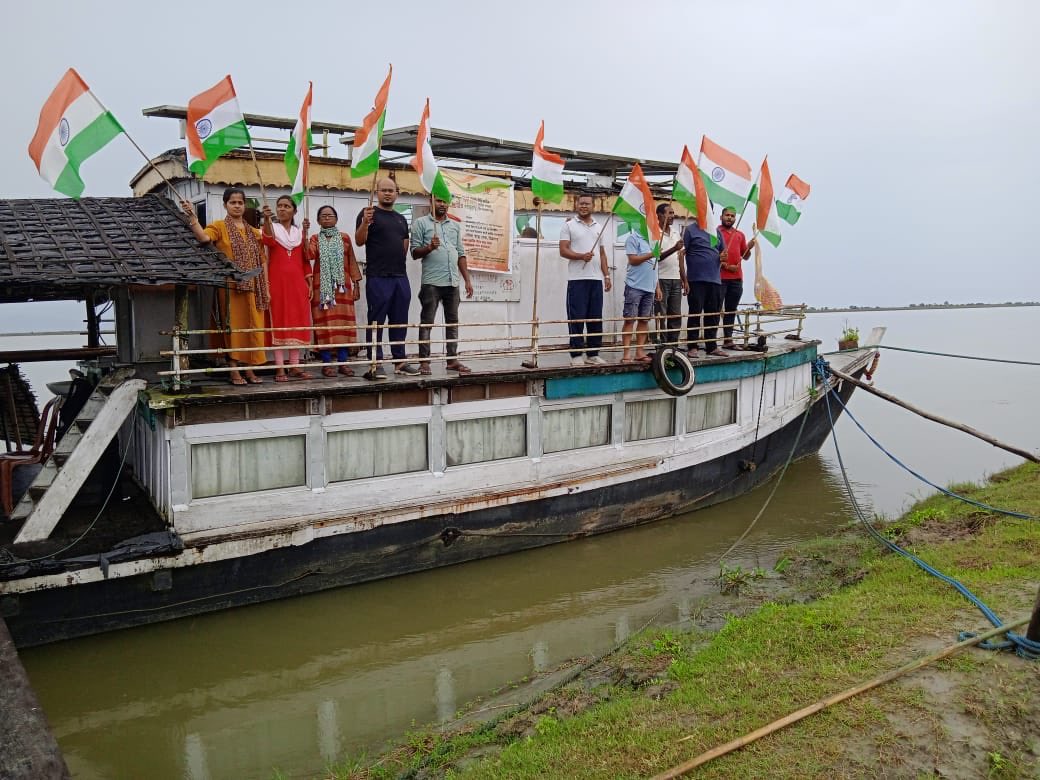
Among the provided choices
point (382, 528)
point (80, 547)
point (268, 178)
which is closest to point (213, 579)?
point (80, 547)

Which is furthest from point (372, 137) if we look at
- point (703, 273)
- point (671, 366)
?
point (703, 273)

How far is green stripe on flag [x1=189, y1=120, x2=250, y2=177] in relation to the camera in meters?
8.54

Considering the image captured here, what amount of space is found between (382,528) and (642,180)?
5.47 m

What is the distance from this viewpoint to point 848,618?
6.22 metres

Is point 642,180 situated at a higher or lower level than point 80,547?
higher

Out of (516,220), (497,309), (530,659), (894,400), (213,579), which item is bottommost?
(530,659)

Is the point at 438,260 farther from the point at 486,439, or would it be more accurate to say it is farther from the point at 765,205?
the point at 765,205

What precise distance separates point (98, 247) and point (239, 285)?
4.46 feet

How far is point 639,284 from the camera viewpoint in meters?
11.6

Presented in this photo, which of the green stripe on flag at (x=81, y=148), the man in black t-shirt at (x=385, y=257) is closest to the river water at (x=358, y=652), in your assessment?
the man in black t-shirt at (x=385, y=257)

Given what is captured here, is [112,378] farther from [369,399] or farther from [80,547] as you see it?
[369,399]

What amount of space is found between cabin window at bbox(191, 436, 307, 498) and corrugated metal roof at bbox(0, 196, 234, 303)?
1682 mm

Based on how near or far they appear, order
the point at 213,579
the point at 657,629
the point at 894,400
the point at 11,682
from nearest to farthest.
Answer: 1. the point at 11,682
2. the point at 657,629
3. the point at 213,579
4. the point at 894,400

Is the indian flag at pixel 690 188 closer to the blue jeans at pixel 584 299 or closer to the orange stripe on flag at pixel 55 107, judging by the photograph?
the blue jeans at pixel 584 299
